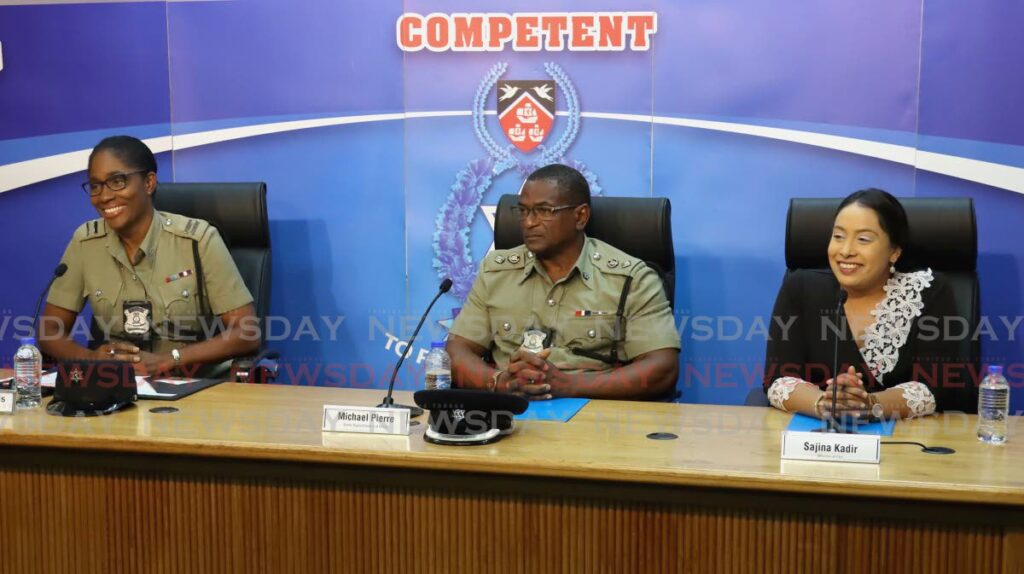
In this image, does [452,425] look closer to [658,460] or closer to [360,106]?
[658,460]

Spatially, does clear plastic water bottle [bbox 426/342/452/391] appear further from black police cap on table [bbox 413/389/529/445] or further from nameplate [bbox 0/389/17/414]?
nameplate [bbox 0/389/17/414]

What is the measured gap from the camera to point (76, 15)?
4.05 meters

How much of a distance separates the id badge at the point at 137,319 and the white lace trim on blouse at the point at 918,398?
7.32 ft

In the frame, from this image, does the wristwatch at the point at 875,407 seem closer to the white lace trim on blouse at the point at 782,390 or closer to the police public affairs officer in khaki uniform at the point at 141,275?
the white lace trim on blouse at the point at 782,390

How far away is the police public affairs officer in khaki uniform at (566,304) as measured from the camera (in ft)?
9.44

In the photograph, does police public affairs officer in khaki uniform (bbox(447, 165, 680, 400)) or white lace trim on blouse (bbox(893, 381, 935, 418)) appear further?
police public affairs officer in khaki uniform (bbox(447, 165, 680, 400))

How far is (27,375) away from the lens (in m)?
2.48

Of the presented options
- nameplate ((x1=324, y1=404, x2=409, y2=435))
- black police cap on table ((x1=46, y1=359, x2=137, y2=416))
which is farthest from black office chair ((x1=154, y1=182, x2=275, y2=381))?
nameplate ((x1=324, y1=404, x2=409, y2=435))

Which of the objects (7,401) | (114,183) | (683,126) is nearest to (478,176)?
(683,126)

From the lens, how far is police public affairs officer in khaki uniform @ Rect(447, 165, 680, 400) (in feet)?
9.44

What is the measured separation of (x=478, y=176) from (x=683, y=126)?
0.79m

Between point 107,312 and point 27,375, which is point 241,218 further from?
point 27,375

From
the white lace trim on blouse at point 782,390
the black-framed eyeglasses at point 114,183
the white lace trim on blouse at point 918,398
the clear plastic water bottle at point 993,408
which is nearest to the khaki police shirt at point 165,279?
the black-framed eyeglasses at point 114,183

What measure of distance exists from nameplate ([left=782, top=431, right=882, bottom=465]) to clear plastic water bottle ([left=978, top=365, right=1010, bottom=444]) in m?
0.35
